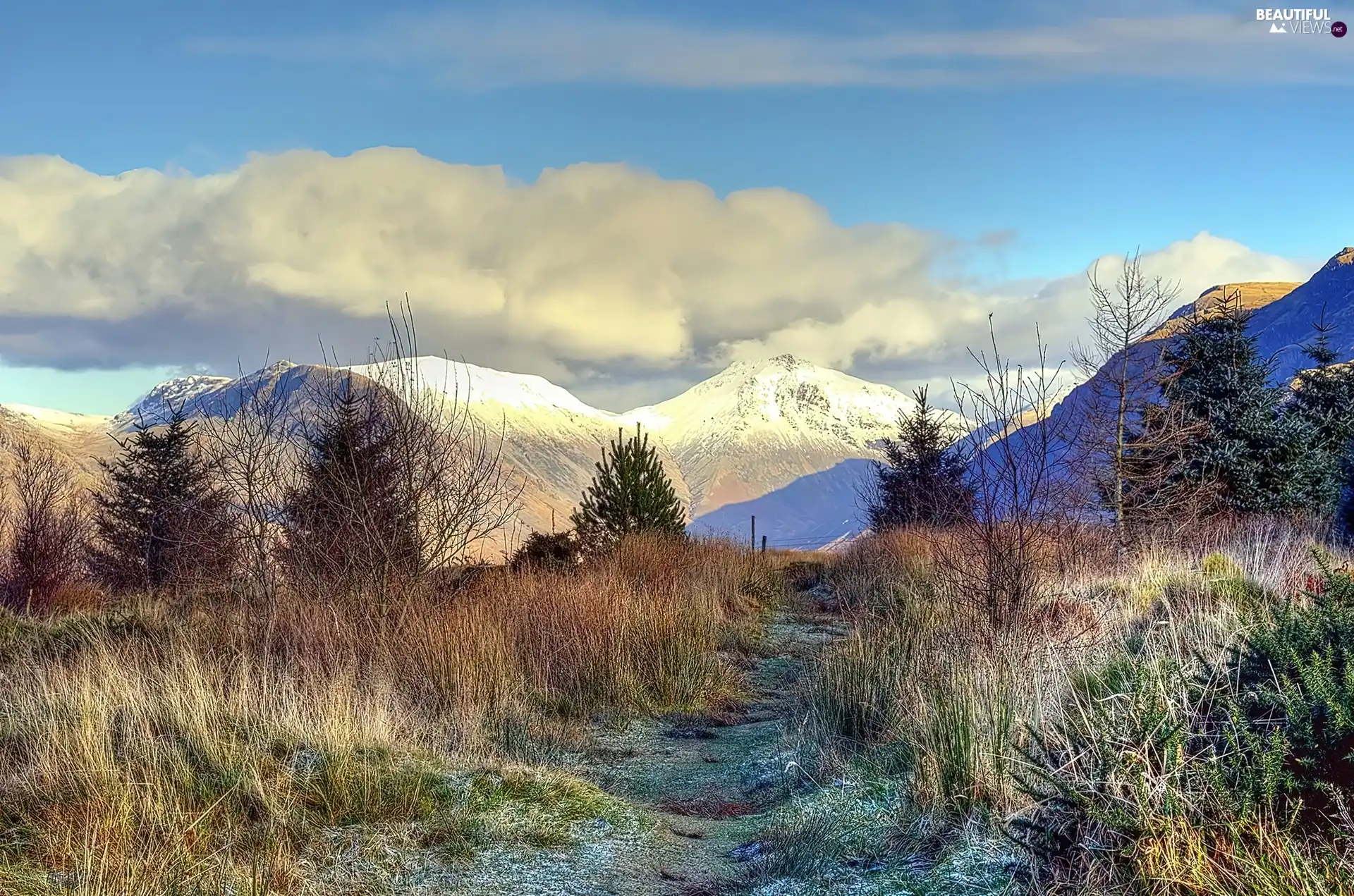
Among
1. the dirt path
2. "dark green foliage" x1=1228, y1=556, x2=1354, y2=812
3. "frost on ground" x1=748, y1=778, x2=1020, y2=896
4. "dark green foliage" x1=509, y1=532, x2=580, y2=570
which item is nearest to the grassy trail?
the dirt path

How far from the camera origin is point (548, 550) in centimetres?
1602

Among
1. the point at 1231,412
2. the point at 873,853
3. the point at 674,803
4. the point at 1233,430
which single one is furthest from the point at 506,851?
the point at 1233,430

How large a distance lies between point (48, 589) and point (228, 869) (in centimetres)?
1702

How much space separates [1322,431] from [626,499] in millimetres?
16071

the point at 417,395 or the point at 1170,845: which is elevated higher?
the point at 417,395

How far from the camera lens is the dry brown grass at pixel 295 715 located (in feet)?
13.4

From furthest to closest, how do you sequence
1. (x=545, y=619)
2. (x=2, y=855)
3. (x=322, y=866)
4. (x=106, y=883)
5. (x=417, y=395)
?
(x=417, y=395) → (x=545, y=619) → (x=322, y=866) → (x=2, y=855) → (x=106, y=883)

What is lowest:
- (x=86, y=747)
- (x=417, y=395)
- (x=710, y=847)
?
(x=710, y=847)

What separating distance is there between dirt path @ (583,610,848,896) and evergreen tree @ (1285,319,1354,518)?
47.2 ft

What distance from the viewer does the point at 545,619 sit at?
8898 millimetres

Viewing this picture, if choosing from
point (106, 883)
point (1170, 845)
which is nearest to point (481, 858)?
point (106, 883)

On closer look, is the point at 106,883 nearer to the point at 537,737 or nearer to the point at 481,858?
the point at 481,858

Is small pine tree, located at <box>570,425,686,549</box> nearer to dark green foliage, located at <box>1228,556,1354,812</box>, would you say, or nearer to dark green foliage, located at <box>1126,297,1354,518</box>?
dark green foliage, located at <box>1126,297,1354,518</box>

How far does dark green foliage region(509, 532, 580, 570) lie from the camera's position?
15.3 metres
